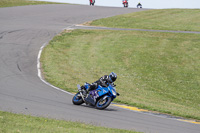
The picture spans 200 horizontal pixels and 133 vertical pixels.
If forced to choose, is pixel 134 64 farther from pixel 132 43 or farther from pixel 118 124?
pixel 118 124

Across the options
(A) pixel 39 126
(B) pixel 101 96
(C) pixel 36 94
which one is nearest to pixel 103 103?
(B) pixel 101 96

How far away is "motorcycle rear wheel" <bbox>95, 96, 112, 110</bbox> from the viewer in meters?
12.7

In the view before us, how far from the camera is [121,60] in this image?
2609cm

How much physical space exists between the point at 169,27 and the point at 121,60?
51.7 feet

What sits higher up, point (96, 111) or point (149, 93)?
point (96, 111)

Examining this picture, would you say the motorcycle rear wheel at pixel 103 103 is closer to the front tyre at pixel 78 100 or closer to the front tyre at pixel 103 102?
the front tyre at pixel 103 102

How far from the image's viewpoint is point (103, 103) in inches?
506

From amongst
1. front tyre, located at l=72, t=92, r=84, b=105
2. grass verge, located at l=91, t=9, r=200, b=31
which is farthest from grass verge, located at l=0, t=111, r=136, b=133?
grass verge, located at l=91, t=9, r=200, b=31

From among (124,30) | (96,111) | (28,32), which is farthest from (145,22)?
(96,111)

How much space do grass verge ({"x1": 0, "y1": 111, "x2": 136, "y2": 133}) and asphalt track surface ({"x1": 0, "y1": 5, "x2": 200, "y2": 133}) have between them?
0.94 meters

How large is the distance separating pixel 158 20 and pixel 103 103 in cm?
3312

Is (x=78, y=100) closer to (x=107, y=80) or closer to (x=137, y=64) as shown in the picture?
(x=107, y=80)

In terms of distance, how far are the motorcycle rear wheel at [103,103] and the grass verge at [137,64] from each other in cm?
251

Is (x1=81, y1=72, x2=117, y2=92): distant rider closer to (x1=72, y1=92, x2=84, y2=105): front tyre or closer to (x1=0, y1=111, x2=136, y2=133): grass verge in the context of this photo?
(x1=72, y1=92, x2=84, y2=105): front tyre
